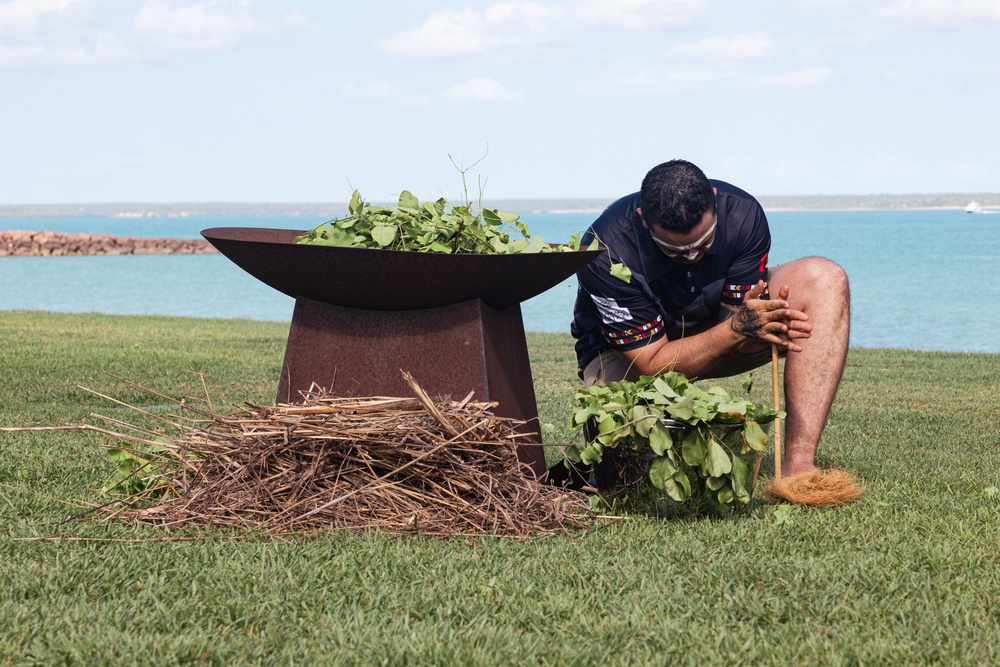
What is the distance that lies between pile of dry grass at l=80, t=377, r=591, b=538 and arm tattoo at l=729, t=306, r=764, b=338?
0.90 metres

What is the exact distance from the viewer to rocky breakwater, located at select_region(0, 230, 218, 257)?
5941cm

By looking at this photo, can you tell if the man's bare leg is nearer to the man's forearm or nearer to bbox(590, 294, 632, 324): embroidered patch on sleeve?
the man's forearm

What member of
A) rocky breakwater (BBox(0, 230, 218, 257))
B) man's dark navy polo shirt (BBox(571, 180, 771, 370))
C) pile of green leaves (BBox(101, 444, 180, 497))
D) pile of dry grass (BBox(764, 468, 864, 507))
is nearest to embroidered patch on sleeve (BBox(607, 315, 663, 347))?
man's dark navy polo shirt (BBox(571, 180, 771, 370))

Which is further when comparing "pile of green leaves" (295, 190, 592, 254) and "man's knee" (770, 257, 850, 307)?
"man's knee" (770, 257, 850, 307)

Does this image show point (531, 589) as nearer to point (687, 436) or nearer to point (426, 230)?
point (687, 436)

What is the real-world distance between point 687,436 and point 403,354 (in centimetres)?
100

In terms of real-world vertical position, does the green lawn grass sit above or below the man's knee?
below

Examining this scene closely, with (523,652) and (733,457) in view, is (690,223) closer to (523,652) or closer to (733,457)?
(733,457)

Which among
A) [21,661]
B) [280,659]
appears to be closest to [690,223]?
[280,659]

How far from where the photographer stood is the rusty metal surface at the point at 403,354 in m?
3.40

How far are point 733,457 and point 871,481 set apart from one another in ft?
3.40

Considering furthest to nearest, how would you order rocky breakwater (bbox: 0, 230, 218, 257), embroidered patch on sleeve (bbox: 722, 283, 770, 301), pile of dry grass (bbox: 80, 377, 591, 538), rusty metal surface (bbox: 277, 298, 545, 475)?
rocky breakwater (bbox: 0, 230, 218, 257), embroidered patch on sleeve (bbox: 722, 283, 770, 301), rusty metal surface (bbox: 277, 298, 545, 475), pile of dry grass (bbox: 80, 377, 591, 538)

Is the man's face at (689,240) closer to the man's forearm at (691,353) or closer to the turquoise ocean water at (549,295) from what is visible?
the man's forearm at (691,353)

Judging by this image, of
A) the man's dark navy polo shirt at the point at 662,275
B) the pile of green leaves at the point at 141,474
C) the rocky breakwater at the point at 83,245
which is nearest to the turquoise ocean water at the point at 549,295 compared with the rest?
the rocky breakwater at the point at 83,245
